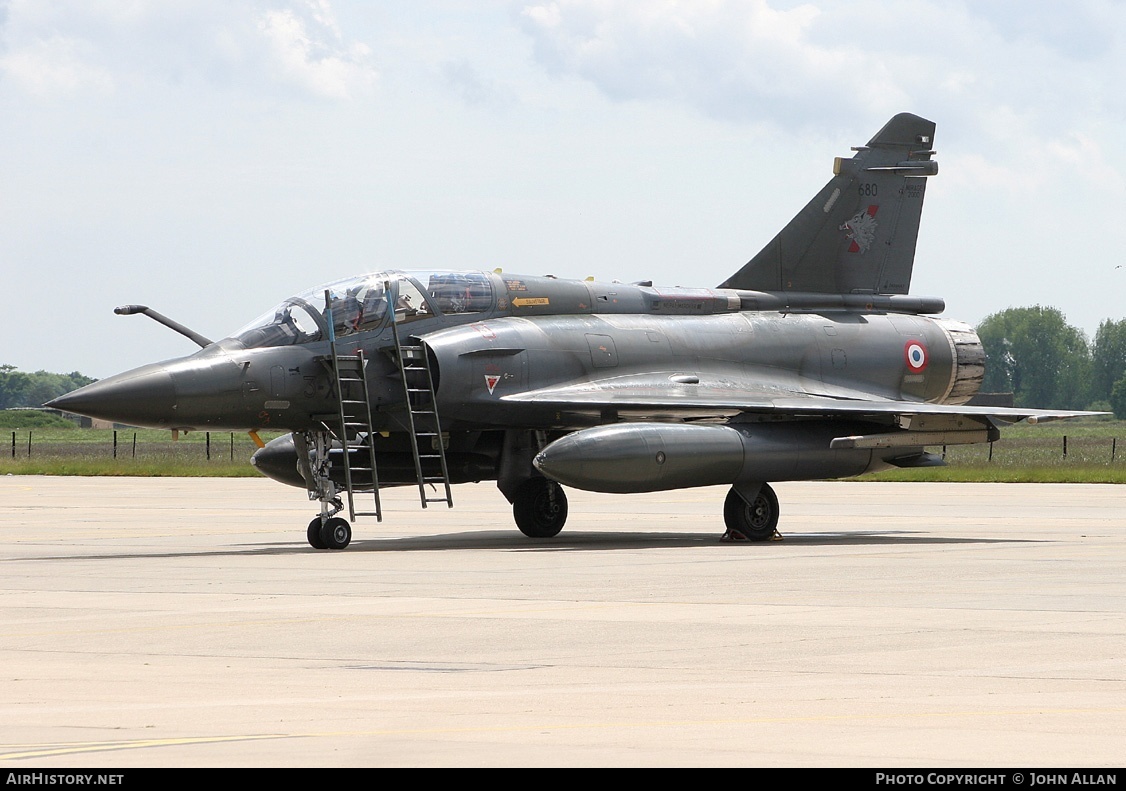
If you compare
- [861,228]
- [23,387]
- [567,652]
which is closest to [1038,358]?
[23,387]

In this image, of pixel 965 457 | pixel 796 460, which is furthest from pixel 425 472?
pixel 965 457

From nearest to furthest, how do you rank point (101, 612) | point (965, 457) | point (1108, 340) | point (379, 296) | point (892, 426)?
point (101, 612) < point (379, 296) < point (892, 426) < point (965, 457) < point (1108, 340)

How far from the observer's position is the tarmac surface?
22.0ft

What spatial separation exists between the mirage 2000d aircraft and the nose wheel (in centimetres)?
3

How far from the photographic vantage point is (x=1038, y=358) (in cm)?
15725

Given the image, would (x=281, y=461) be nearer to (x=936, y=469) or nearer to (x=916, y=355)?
(x=916, y=355)

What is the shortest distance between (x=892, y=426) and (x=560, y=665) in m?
12.3

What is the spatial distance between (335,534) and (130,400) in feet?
9.16

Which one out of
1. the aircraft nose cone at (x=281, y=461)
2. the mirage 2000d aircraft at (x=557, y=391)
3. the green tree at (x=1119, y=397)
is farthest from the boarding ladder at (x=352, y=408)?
the green tree at (x=1119, y=397)

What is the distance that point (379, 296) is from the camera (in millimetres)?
19281

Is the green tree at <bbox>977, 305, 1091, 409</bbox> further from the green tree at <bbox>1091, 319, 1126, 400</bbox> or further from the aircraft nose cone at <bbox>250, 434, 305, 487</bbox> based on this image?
the aircraft nose cone at <bbox>250, 434, 305, 487</bbox>

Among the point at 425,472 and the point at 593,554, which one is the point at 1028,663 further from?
the point at 425,472

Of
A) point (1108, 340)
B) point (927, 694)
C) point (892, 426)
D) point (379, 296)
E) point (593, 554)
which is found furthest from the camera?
point (1108, 340)

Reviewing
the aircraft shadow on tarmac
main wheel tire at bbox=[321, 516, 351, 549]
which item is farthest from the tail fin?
main wheel tire at bbox=[321, 516, 351, 549]
